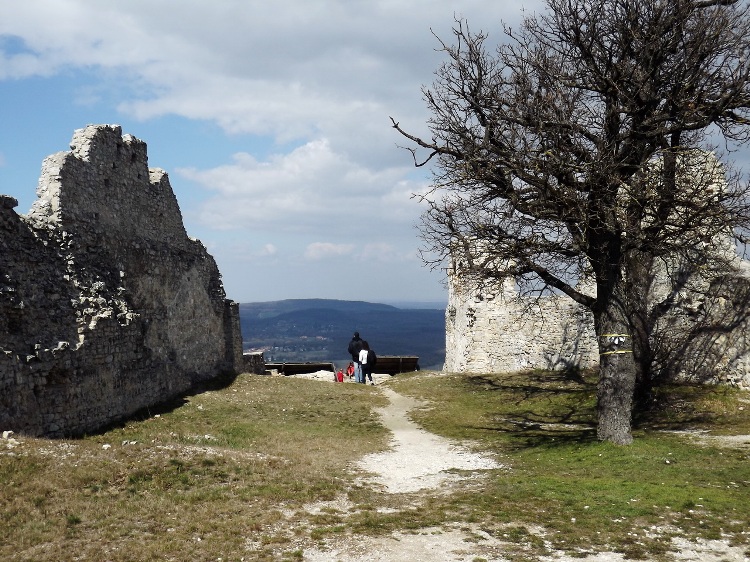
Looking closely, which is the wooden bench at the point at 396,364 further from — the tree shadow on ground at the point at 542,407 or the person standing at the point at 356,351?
the tree shadow on ground at the point at 542,407

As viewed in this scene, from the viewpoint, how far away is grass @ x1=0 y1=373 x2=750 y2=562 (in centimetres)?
781

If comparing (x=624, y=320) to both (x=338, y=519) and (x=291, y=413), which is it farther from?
(x=291, y=413)

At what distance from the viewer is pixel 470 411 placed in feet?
65.6

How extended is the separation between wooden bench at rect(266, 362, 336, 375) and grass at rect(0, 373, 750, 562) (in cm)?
1728

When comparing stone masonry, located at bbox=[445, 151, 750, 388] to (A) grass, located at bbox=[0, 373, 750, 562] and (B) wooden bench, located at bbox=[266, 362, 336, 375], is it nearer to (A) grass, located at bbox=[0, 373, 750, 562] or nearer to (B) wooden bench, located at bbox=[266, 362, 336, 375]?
(A) grass, located at bbox=[0, 373, 750, 562]

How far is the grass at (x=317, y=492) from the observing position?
308 inches

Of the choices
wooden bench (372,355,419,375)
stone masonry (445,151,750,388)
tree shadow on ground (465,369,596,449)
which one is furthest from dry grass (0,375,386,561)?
wooden bench (372,355,419,375)

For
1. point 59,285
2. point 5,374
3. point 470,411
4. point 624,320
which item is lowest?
point 470,411

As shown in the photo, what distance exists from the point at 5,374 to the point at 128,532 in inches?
234

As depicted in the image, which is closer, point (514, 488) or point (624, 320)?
point (514, 488)

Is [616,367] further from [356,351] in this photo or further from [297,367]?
[297,367]

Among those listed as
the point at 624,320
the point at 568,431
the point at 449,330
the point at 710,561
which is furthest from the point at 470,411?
the point at 449,330

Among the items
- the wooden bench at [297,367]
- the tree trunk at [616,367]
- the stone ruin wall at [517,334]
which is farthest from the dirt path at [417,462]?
the wooden bench at [297,367]

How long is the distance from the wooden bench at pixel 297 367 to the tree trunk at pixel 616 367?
22145mm
